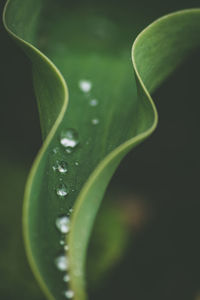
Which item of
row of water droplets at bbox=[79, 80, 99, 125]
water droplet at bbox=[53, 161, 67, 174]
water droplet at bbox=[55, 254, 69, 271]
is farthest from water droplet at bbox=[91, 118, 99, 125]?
water droplet at bbox=[55, 254, 69, 271]

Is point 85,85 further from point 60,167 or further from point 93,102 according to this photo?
point 60,167

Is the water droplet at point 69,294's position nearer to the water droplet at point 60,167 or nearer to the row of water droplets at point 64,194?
the row of water droplets at point 64,194

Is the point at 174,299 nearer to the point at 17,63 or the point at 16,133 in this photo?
the point at 16,133

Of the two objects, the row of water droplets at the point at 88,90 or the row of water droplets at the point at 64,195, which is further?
the row of water droplets at the point at 88,90

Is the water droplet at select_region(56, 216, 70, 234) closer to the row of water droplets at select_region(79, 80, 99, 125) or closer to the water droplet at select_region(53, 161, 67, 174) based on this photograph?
the water droplet at select_region(53, 161, 67, 174)

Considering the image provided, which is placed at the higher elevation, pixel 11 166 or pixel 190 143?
pixel 190 143

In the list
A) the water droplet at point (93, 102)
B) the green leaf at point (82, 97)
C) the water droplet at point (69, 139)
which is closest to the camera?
the green leaf at point (82, 97)

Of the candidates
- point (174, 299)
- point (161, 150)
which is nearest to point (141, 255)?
point (174, 299)

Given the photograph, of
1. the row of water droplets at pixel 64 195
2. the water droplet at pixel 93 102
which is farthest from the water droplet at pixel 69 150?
the water droplet at pixel 93 102

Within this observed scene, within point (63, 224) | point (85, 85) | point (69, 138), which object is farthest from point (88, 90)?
point (63, 224)
